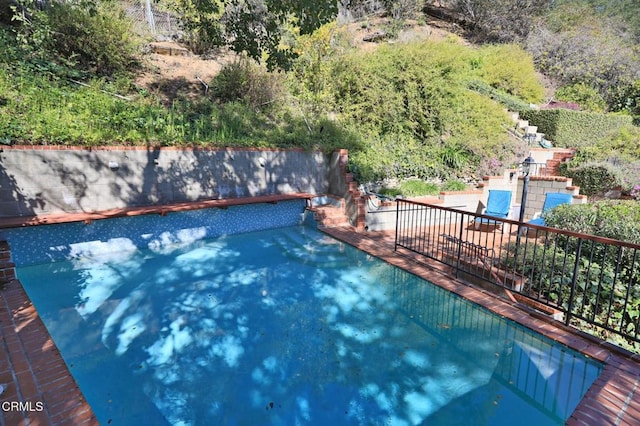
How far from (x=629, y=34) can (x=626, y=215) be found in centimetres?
2328

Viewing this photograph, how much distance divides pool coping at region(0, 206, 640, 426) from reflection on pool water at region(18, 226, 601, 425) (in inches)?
6.1

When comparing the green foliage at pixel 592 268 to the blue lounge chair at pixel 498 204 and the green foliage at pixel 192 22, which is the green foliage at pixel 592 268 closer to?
the blue lounge chair at pixel 498 204

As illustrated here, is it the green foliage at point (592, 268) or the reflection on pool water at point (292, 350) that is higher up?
the green foliage at point (592, 268)

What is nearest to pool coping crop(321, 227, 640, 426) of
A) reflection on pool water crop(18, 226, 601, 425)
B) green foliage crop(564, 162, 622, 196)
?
reflection on pool water crop(18, 226, 601, 425)

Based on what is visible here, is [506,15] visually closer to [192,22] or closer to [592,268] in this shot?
[192,22]

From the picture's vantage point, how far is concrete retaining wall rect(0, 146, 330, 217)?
207 inches

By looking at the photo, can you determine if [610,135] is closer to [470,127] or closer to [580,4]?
[470,127]

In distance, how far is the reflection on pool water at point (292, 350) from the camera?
2.48 metres

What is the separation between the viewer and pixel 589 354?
2.89m

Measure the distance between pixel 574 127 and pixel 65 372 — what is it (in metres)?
15.0

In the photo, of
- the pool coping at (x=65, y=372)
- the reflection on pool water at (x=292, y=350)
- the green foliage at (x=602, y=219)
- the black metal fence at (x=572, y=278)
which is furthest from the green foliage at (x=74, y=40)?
the green foliage at (x=602, y=219)

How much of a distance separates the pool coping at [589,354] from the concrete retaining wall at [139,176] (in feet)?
12.1

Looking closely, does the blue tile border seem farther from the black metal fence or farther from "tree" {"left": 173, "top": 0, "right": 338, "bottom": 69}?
the black metal fence

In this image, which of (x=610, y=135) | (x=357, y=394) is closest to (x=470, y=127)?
(x=610, y=135)
